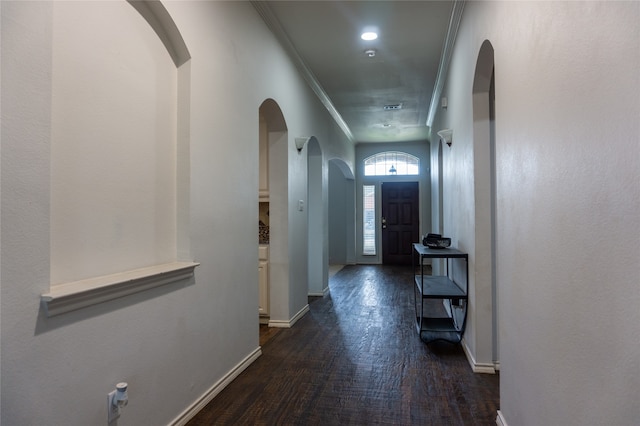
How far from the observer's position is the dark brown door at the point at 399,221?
30.2 feet

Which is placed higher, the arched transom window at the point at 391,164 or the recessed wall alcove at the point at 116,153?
the arched transom window at the point at 391,164

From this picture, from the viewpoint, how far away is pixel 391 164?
9.38 meters

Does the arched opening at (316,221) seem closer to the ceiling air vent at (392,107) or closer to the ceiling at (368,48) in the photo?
the ceiling at (368,48)

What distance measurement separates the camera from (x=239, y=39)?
2.87m

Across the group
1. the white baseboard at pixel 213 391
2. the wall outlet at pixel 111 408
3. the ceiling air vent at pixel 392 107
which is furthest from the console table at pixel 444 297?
the ceiling air vent at pixel 392 107

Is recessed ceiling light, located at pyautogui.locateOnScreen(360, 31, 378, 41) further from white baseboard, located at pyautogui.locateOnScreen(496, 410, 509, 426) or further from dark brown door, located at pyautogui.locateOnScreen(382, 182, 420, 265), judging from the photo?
dark brown door, located at pyautogui.locateOnScreen(382, 182, 420, 265)

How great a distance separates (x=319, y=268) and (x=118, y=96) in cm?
416

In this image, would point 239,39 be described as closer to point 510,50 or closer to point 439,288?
point 510,50

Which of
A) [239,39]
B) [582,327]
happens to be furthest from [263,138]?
[582,327]

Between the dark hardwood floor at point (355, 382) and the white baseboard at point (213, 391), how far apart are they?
34 mm

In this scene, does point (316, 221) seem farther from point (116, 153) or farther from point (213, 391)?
point (116, 153)

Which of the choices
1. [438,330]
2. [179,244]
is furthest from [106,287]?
[438,330]

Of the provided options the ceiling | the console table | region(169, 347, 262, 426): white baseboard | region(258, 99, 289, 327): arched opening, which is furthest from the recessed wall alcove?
the console table

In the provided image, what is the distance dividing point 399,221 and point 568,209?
8196 millimetres
